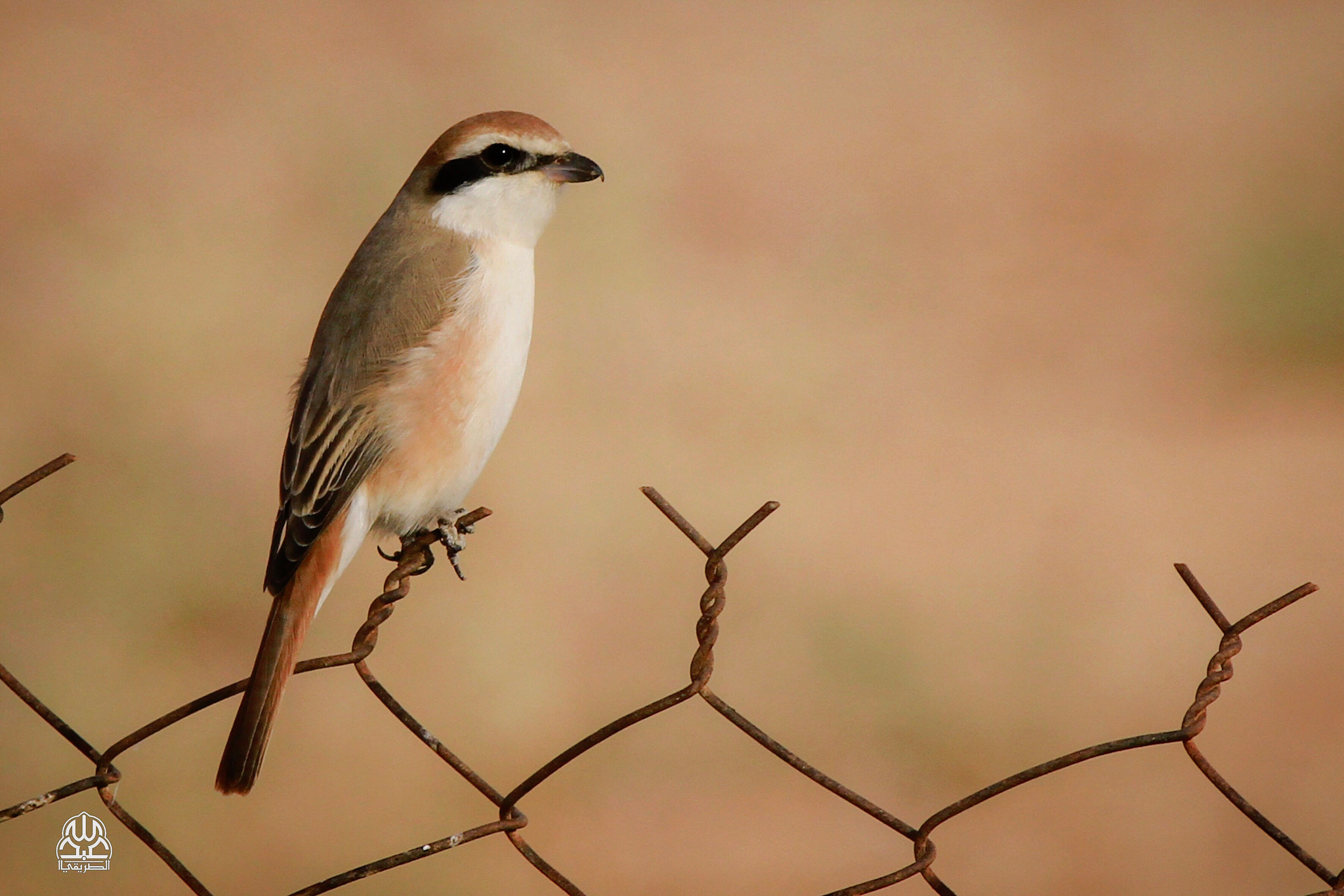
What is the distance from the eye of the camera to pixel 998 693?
527cm

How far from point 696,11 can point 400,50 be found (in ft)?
7.45

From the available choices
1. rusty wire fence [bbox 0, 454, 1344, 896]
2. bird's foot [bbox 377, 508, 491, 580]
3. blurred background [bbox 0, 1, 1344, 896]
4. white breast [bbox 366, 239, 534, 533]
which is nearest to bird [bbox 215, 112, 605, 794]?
white breast [bbox 366, 239, 534, 533]

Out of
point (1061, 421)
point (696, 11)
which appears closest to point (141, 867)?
point (1061, 421)

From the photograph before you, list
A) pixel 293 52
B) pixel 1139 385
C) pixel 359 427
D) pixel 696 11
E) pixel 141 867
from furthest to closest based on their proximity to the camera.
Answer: pixel 696 11 → pixel 293 52 → pixel 1139 385 → pixel 141 867 → pixel 359 427

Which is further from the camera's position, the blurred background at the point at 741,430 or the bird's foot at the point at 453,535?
the blurred background at the point at 741,430

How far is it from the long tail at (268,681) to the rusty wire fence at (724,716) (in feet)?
0.40

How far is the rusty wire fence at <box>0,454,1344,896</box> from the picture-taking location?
152 cm

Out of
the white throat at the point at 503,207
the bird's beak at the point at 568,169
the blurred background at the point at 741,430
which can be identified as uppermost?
the bird's beak at the point at 568,169

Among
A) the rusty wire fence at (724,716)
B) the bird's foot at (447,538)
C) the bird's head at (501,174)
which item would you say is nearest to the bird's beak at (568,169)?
the bird's head at (501,174)

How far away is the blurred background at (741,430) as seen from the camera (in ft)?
15.5

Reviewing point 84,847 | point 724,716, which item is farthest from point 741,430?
point 724,716

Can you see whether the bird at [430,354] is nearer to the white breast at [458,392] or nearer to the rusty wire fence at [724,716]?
the white breast at [458,392]

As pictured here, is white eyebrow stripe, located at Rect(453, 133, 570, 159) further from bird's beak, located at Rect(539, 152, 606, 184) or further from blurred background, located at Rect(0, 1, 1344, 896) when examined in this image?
blurred background, located at Rect(0, 1, 1344, 896)

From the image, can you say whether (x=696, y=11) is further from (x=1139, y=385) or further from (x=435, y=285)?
(x=435, y=285)
